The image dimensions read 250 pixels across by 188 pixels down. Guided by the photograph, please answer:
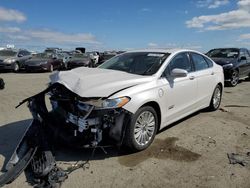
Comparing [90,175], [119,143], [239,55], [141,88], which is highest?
[239,55]

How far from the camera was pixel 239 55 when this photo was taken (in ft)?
40.9

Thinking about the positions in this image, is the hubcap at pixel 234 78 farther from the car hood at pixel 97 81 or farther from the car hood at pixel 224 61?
the car hood at pixel 97 81

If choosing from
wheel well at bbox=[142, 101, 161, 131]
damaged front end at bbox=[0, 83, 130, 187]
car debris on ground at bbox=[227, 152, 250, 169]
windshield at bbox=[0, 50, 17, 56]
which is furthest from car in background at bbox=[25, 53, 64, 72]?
car debris on ground at bbox=[227, 152, 250, 169]

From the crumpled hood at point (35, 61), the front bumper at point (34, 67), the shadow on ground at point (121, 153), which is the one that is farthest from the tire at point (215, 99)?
the crumpled hood at point (35, 61)

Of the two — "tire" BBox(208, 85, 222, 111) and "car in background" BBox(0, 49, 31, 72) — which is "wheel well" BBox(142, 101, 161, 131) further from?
"car in background" BBox(0, 49, 31, 72)

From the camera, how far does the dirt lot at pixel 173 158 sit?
3494mm

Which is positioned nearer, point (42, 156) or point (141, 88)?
point (42, 156)

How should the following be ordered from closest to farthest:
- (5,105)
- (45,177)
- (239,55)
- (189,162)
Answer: (45,177), (189,162), (5,105), (239,55)

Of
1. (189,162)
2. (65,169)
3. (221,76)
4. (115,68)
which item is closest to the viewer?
(65,169)

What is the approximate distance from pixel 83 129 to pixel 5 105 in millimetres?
4622

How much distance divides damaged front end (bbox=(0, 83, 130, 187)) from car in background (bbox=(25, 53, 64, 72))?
1471 centimetres

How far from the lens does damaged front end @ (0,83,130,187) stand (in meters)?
3.71

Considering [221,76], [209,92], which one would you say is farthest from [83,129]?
[221,76]

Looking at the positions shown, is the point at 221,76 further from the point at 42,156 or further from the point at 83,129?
the point at 42,156
